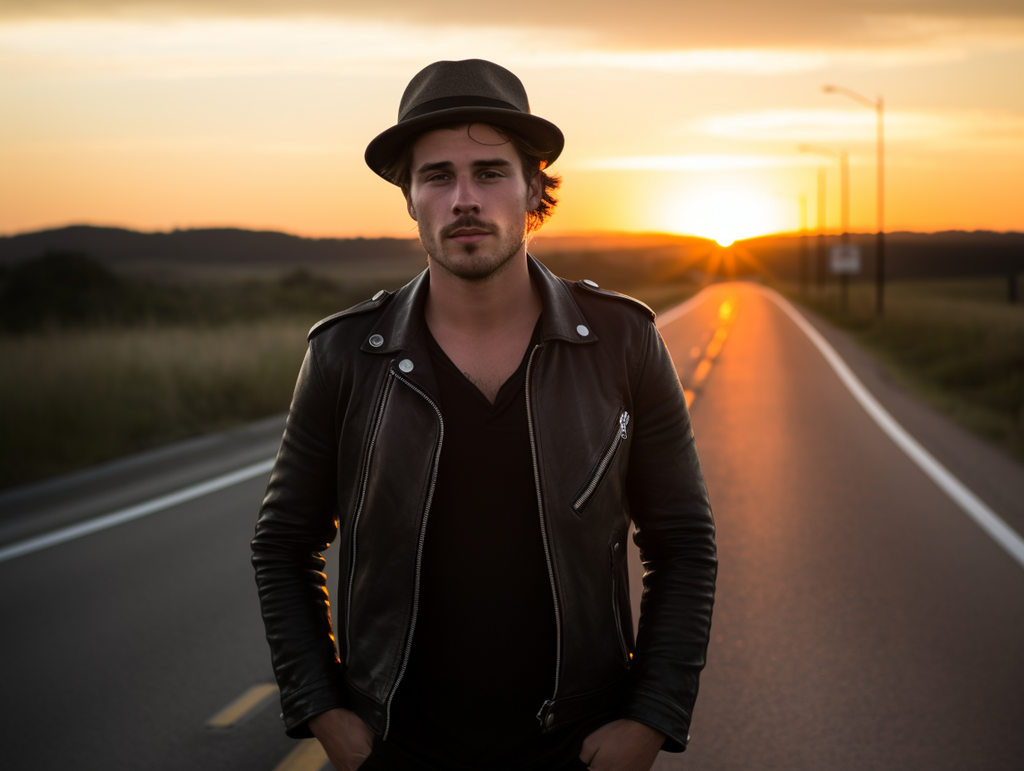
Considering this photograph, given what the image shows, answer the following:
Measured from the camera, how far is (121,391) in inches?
500

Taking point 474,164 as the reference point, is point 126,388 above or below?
below

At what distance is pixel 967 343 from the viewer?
21.1m

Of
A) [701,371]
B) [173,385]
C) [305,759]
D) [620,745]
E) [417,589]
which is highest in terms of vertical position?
[417,589]

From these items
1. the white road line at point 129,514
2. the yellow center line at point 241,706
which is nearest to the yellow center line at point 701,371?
the white road line at point 129,514

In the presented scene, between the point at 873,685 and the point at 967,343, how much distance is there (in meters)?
19.0

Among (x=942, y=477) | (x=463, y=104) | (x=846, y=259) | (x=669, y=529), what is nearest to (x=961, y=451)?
(x=942, y=477)

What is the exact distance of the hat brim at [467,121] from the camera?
6.55ft

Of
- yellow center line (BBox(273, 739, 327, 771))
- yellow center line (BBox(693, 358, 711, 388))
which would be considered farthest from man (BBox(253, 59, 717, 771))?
yellow center line (BBox(693, 358, 711, 388))

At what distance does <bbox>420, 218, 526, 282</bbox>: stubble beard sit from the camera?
Result: 6.71 feet

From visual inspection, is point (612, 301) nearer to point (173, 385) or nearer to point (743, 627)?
point (743, 627)

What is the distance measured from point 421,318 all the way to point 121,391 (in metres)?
11.7

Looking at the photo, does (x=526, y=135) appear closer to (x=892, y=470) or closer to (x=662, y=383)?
(x=662, y=383)

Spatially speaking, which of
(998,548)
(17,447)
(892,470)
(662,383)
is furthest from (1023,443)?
(17,447)

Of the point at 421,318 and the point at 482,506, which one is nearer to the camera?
the point at 482,506
